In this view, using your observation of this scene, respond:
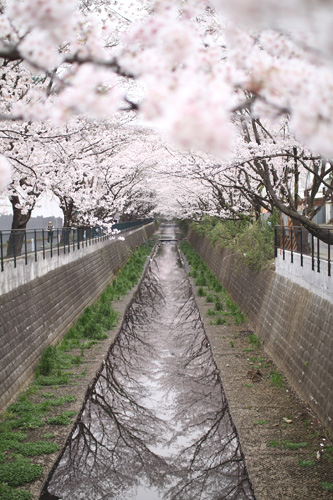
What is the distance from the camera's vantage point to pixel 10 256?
32.9 feet

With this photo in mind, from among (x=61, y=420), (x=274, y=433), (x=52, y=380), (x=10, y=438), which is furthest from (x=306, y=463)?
(x=52, y=380)

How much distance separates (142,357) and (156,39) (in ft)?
35.4

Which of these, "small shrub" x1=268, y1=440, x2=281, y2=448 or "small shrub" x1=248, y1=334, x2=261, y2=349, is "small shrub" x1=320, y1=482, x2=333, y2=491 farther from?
"small shrub" x1=248, y1=334, x2=261, y2=349

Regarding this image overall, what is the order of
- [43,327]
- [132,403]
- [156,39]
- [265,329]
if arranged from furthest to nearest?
[265,329] < [43,327] < [132,403] < [156,39]

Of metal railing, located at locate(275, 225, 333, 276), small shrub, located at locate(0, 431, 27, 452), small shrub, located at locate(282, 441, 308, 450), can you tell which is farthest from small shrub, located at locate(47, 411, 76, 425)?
metal railing, located at locate(275, 225, 333, 276)

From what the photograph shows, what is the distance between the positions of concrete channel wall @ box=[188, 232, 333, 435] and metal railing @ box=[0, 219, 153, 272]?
229 inches

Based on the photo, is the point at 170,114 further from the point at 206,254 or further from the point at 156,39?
the point at 206,254

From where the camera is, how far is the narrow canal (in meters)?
6.51

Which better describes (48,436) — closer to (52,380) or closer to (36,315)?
(52,380)

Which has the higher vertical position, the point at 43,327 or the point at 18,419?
the point at 43,327

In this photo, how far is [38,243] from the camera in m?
12.7

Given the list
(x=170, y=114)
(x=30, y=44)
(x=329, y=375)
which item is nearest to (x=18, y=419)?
(x=329, y=375)

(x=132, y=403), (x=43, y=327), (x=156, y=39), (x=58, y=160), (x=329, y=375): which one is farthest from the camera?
(x=58, y=160)

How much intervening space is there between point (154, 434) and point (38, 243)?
6388 mm
